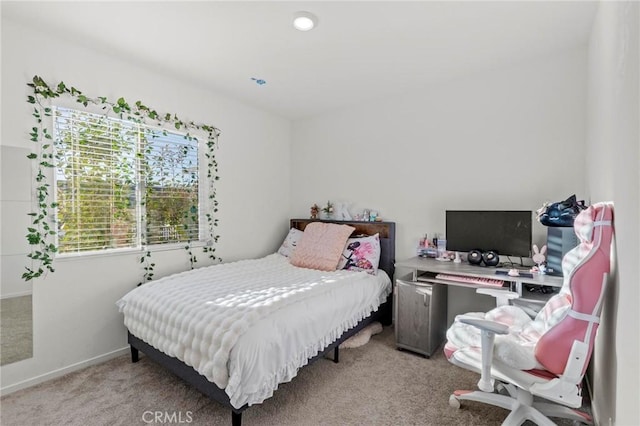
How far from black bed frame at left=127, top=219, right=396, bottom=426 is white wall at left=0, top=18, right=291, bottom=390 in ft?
1.31

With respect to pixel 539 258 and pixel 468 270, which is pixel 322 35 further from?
pixel 539 258

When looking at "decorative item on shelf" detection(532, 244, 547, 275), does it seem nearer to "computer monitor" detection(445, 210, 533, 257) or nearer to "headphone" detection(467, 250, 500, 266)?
"computer monitor" detection(445, 210, 533, 257)

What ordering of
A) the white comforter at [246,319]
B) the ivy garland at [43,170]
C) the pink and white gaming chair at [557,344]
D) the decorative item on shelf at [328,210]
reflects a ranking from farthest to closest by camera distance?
the decorative item on shelf at [328,210]
the ivy garland at [43,170]
the white comforter at [246,319]
the pink and white gaming chair at [557,344]

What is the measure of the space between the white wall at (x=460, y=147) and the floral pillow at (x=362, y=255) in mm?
326

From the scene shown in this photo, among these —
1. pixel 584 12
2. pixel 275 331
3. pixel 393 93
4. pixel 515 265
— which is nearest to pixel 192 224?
pixel 275 331

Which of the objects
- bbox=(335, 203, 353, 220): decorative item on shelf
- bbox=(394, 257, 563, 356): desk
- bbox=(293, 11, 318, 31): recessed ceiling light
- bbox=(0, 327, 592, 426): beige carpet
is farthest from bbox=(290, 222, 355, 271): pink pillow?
bbox=(293, 11, 318, 31): recessed ceiling light

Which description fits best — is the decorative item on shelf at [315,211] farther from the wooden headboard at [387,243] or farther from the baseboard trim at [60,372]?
the baseboard trim at [60,372]

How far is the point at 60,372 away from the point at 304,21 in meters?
3.14

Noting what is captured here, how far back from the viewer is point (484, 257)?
2643mm

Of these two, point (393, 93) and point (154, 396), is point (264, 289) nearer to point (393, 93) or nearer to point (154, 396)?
point (154, 396)

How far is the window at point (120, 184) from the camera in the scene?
2387 mm

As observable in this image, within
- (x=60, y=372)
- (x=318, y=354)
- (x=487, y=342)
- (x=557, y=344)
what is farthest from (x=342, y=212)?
(x=60, y=372)

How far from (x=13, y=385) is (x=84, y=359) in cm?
41

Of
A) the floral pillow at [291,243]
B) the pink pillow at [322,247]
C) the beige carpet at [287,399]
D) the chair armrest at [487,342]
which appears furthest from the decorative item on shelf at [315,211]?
the chair armrest at [487,342]
